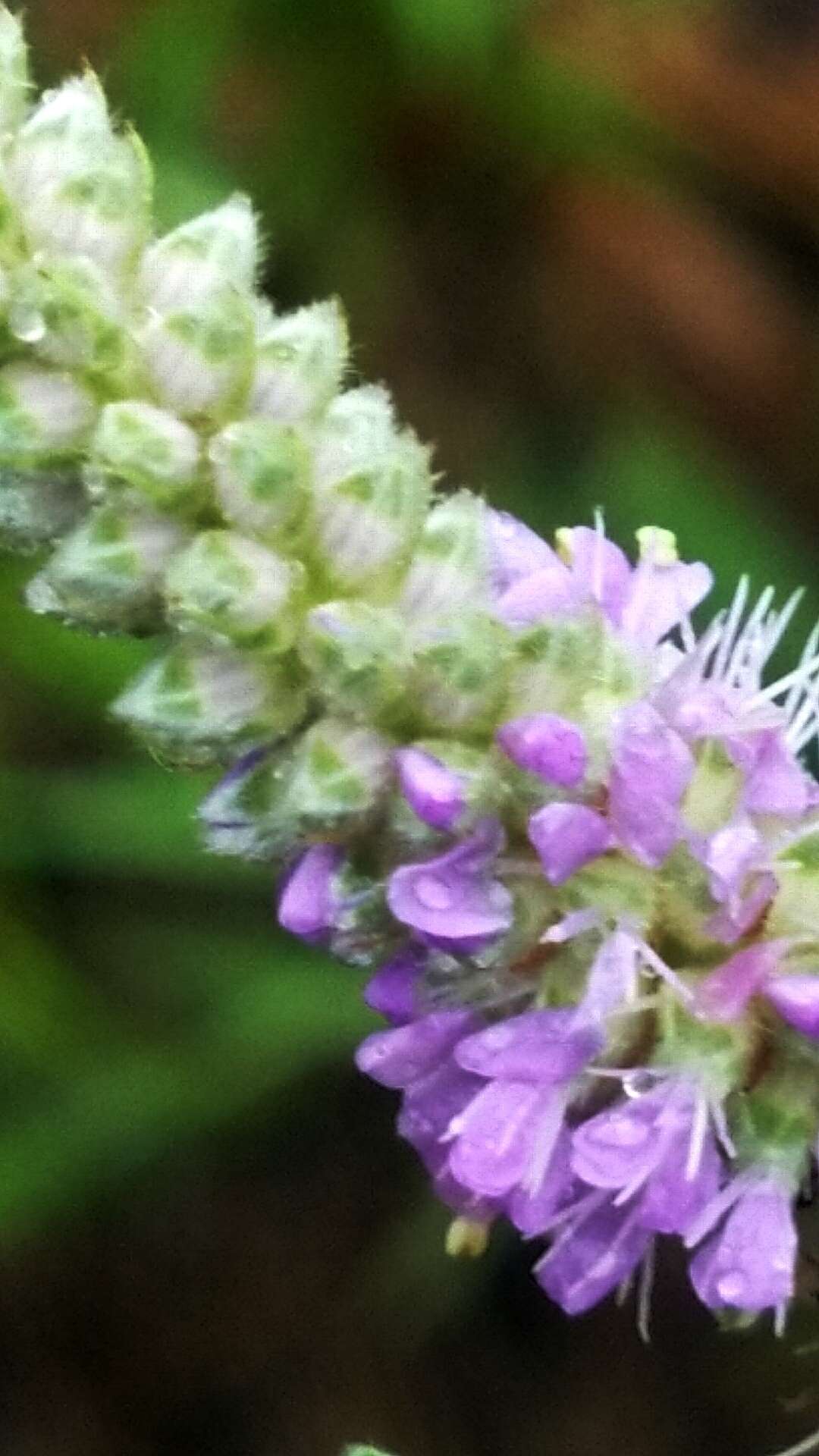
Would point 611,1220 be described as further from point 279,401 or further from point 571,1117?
point 279,401

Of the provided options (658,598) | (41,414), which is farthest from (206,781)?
(41,414)

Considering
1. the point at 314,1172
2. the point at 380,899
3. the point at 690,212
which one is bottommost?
the point at 314,1172

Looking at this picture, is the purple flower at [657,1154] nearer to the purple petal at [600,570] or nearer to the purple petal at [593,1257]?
the purple petal at [593,1257]

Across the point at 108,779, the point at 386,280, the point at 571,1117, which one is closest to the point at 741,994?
the point at 571,1117

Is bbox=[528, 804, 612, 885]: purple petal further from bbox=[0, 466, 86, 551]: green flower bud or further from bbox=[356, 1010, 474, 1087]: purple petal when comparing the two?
bbox=[0, 466, 86, 551]: green flower bud

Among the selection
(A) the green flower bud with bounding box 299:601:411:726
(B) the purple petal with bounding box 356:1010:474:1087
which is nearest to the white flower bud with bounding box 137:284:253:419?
(A) the green flower bud with bounding box 299:601:411:726
